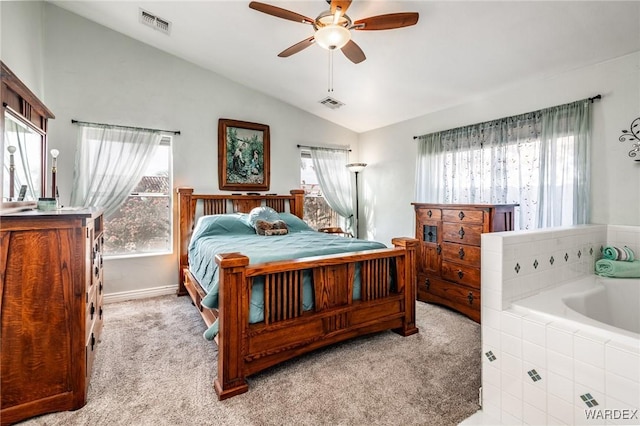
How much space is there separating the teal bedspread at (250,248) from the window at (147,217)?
586 mm

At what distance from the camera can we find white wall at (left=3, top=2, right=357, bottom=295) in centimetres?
335

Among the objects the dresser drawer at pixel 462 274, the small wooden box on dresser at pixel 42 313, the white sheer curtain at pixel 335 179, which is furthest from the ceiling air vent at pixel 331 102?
the small wooden box on dresser at pixel 42 313

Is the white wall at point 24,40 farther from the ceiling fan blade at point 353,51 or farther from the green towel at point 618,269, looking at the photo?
the green towel at point 618,269

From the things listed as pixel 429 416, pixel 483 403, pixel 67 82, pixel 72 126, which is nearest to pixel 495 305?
pixel 483 403

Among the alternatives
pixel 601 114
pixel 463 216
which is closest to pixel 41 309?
pixel 463 216

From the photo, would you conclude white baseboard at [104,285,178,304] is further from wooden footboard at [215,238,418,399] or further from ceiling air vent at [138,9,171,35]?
ceiling air vent at [138,9,171,35]

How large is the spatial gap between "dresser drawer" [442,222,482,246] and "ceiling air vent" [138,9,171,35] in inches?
148

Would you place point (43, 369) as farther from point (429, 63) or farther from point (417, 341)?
point (429, 63)

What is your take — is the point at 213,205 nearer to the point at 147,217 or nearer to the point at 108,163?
the point at 147,217

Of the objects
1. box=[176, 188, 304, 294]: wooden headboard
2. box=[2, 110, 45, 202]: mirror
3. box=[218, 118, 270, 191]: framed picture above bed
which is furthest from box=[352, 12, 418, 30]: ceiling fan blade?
box=[176, 188, 304, 294]: wooden headboard

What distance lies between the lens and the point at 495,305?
1592mm

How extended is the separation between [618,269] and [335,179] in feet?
12.3

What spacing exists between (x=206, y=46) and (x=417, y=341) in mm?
3890

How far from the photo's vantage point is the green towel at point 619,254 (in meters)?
2.31
